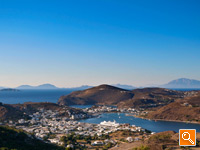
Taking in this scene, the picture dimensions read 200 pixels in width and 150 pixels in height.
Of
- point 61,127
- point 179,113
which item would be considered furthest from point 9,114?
point 179,113

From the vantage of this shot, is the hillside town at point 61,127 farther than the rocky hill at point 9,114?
No

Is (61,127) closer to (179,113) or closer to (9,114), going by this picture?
(9,114)

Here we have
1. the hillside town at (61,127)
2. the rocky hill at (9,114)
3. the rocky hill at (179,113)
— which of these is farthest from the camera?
the rocky hill at (179,113)

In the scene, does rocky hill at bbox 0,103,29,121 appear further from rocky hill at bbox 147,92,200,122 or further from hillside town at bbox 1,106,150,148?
rocky hill at bbox 147,92,200,122

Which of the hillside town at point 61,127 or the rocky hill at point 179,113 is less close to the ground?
the rocky hill at point 179,113

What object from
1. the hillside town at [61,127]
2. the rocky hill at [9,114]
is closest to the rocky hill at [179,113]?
the hillside town at [61,127]

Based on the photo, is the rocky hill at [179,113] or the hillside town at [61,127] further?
the rocky hill at [179,113]

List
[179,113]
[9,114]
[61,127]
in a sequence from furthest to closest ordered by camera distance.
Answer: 1. [179,113]
2. [9,114]
3. [61,127]

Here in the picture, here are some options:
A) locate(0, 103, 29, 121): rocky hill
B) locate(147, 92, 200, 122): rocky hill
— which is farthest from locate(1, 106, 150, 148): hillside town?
locate(147, 92, 200, 122): rocky hill

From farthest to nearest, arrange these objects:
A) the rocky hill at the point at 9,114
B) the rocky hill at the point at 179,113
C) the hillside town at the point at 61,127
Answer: the rocky hill at the point at 179,113, the rocky hill at the point at 9,114, the hillside town at the point at 61,127

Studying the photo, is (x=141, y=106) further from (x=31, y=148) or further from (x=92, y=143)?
(x=31, y=148)

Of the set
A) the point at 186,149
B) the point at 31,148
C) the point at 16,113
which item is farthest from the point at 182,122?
the point at 31,148

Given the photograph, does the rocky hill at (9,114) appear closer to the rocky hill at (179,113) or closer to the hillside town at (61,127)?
the hillside town at (61,127)
